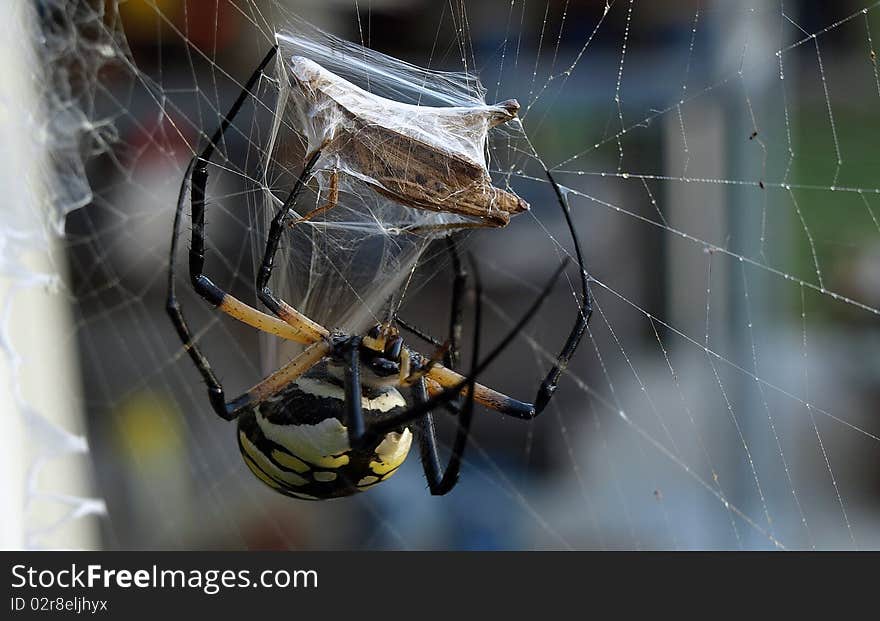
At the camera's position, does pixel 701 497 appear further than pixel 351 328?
Yes

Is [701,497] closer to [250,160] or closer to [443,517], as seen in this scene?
[443,517]

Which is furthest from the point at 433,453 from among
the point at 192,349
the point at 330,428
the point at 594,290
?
the point at 594,290

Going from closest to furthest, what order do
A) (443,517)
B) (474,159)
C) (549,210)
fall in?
(474,159) < (549,210) < (443,517)

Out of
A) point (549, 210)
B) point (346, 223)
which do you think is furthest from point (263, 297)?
point (549, 210)

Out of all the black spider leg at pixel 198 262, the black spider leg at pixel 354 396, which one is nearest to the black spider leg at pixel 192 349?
the black spider leg at pixel 198 262

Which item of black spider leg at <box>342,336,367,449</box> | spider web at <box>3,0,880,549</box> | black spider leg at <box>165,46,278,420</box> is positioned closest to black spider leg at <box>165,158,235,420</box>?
black spider leg at <box>165,46,278,420</box>

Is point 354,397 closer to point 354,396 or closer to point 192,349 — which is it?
point 354,396
